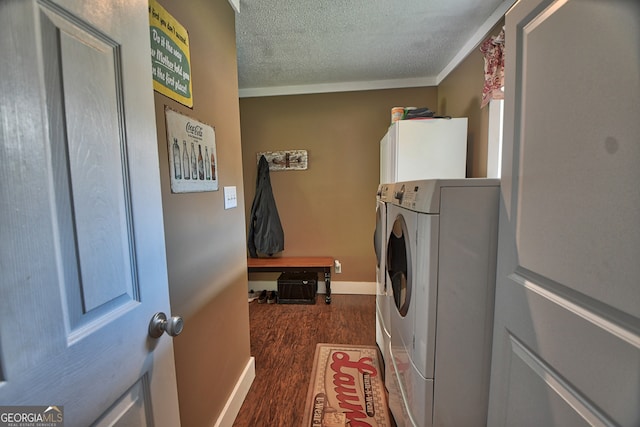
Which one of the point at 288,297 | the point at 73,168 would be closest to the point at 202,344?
the point at 73,168

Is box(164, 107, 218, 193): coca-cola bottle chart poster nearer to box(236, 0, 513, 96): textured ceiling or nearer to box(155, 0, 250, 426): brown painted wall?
box(155, 0, 250, 426): brown painted wall

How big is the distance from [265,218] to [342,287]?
1.27 m

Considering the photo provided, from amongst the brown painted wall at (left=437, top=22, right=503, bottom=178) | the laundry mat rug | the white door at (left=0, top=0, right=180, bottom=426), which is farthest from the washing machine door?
the brown painted wall at (left=437, top=22, right=503, bottom=178)

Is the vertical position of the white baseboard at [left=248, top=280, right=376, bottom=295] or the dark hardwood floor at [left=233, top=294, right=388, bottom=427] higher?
the white baseboard at [left=248, top=280, right=376, bottom=295]

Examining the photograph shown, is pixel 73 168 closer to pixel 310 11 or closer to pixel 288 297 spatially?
pixel 310 11

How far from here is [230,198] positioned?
1.46 metres

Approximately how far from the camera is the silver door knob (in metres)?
0.65

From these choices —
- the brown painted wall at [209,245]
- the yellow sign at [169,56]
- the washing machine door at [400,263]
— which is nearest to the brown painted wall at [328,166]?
the brown painted wall at [209,245]

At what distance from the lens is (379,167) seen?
2.98 meters

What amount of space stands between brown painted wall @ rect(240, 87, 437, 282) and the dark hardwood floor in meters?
0.53

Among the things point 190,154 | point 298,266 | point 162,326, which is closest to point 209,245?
point 190,154

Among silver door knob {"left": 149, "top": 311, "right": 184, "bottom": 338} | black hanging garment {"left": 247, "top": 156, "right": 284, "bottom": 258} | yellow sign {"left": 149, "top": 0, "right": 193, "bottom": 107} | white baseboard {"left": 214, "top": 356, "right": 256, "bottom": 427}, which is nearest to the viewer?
silver door knob {"left": 149, "top": 311, "right": 184, "bottom": 338}

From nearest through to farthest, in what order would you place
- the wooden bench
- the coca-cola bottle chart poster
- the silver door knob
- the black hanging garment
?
1. the silver door knob
2. the coca-cola bottle chart poster
3. the wooden bench
4. the black hanging garment

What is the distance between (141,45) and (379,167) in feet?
8.56
